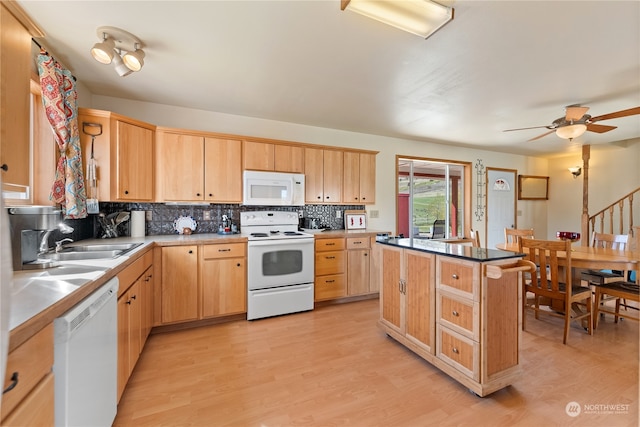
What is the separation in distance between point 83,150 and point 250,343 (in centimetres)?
234

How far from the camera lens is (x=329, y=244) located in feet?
11.4

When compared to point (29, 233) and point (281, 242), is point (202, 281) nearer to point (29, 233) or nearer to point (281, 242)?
point (281, 242)

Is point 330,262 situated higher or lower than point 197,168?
lower

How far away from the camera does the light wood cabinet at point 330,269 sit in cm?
342

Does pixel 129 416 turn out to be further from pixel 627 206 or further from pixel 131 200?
pixel 627 206

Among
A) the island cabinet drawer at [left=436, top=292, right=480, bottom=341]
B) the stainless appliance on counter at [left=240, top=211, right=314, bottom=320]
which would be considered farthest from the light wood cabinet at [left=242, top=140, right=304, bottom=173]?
the island cabinet drawer at [left=436, top=292, right=480, bottom=341]

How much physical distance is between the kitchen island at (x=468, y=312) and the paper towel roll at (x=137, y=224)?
2830 mm

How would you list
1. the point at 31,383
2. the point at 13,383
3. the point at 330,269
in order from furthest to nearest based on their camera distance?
the point at 330,269 < the point at 31,383 < the point at 13,383

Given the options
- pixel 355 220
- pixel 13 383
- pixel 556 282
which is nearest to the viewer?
pixel 13 383

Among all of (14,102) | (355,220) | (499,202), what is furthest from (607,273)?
(14,102)

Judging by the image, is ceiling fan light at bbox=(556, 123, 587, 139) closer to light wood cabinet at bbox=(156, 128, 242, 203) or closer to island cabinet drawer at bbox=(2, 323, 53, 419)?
light wood cabinet at bbox=(156, 128, 242, 203)

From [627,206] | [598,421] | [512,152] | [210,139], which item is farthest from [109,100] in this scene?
[627,206]

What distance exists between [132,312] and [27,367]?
3.91 ft

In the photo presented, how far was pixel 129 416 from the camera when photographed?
63.8 inches
